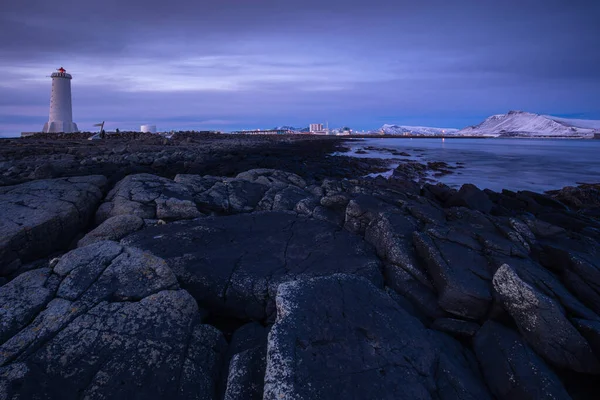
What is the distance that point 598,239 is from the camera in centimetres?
839

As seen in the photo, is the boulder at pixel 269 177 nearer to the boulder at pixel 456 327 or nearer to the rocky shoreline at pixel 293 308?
the rocky shoreline at pixel 293 308

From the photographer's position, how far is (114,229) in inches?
232

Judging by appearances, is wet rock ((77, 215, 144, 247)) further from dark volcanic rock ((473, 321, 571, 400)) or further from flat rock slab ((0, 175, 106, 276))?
dark volcanic rock ((473, 321, 571, 400))

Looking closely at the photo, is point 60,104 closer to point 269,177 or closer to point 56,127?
point 56,127

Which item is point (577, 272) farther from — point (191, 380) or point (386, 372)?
point (191, 380)

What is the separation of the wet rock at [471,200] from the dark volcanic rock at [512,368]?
713cm

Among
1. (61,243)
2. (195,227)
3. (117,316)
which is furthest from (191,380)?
(61,243)

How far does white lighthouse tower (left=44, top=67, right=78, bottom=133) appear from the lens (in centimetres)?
4256

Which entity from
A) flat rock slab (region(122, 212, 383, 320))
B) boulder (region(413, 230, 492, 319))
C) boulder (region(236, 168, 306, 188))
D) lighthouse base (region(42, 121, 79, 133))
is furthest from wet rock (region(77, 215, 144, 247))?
lighthouse base (region(42, 121, 79, 133))

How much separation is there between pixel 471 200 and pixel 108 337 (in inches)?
409

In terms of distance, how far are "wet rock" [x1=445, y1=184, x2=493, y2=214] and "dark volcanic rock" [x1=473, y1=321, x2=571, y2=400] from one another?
23.4 ft

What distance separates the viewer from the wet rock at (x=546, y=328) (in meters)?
3.35

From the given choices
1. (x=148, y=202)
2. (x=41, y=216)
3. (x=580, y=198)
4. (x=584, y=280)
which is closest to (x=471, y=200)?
(x=584, y=280)

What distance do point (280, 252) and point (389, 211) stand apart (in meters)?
2.42
